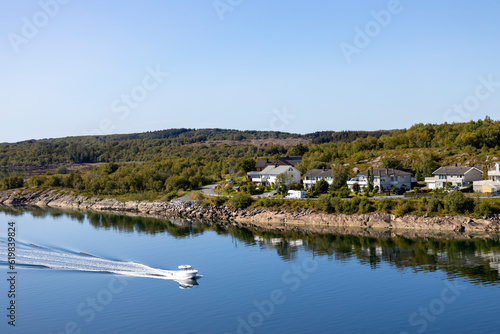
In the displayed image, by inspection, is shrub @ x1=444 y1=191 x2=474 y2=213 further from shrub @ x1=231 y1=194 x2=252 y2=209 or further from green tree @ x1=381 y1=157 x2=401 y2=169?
shrub @ x1=231 y1=194 x2=252 y2=209

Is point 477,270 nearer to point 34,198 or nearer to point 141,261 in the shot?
point 141,261

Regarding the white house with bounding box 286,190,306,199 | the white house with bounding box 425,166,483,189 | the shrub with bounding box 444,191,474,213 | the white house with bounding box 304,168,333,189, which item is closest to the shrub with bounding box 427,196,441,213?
the shrub with bounding box 444,191,474,213

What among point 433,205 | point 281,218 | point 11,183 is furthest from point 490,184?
point 11,183

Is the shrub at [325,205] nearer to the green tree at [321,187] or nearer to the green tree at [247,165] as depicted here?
the green tree at [321,187]

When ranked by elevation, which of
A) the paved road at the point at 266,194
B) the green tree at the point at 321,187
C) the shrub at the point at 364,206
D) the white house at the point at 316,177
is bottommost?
the shrub at the point at 364,206

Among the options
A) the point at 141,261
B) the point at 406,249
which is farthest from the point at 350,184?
the point at 141,261

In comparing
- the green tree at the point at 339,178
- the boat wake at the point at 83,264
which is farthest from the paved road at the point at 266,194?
the boat wake at the point at 83,264
